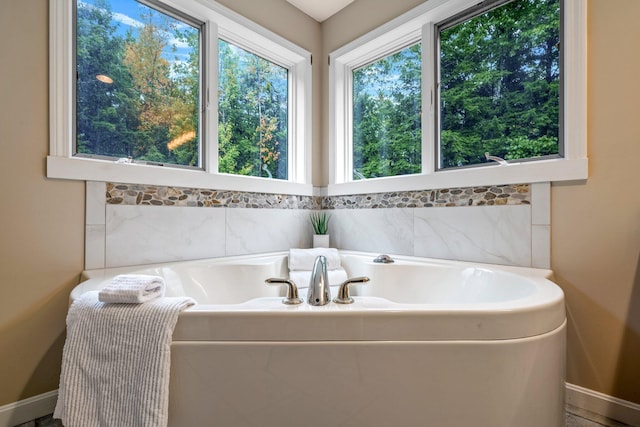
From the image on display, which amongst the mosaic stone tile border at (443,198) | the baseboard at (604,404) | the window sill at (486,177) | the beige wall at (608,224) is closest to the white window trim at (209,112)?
the mosaic stone tile border at (443,198)

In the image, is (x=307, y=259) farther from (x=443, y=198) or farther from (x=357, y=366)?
(x=357, y=366)

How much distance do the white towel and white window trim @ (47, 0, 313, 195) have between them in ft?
2.94

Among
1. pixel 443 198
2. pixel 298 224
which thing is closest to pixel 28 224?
pixel 298 224

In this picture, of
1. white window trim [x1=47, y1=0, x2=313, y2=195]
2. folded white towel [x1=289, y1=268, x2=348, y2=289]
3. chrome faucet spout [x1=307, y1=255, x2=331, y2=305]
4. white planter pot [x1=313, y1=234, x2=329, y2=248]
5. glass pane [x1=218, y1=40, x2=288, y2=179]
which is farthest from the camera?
white planter pot [x1=313, y1=234, x2=329, y2=248]

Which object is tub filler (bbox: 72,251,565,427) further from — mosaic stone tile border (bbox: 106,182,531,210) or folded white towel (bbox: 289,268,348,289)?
folded white towel (bbox: 289,268,348,289)

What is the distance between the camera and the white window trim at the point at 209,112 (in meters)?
1.49

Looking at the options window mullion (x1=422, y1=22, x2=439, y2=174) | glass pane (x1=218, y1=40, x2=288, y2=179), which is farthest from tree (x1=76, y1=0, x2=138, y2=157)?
window mullion (x1=422, y1=22, x2=439, y2=174)

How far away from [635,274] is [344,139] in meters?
1.97

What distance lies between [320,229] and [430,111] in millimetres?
1163

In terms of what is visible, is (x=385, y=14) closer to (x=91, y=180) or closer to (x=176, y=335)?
(x=91, y=180)

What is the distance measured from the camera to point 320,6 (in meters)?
2.51

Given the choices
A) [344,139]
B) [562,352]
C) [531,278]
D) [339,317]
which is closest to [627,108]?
[531,278]

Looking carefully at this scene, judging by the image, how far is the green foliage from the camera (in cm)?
257

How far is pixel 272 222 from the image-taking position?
2.39 m
